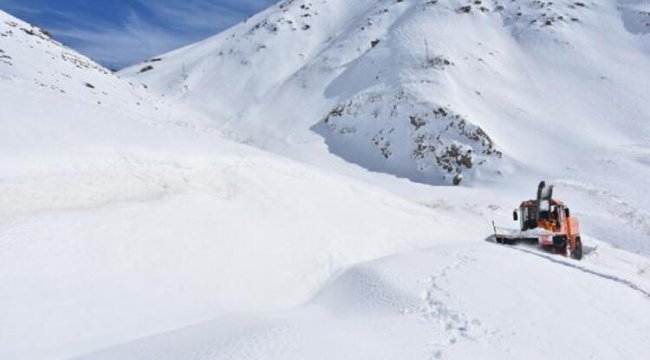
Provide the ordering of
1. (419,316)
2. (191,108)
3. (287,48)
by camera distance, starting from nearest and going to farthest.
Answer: (419,316), (191,108), (287,48)

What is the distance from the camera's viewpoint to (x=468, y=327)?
859 cm

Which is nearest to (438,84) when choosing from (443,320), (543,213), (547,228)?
(543,213)

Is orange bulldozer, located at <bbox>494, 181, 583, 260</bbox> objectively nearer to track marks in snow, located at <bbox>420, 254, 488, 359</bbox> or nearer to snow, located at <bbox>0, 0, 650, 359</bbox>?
snow, located at <bbox>0, 0, 650, 359</bbox>

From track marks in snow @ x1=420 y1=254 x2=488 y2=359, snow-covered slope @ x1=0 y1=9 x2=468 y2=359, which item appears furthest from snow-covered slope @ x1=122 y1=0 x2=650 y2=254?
track marks in snow @ x1=420 y1=254 x2=488 y2=359

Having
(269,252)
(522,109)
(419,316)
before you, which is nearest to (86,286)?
(269,252)

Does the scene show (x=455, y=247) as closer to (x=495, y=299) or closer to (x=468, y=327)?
(x=495, y=299)

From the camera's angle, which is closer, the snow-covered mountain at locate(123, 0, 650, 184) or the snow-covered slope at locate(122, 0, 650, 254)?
the snow-covered slope at locate(122, 0, 650, 254)

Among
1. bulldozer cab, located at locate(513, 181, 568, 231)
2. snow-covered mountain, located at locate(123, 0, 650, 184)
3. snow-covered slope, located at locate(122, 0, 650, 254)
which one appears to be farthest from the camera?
snow-covered mountain, located at locate(123, 0, 650, 184)

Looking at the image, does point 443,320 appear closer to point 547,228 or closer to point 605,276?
point 605,276

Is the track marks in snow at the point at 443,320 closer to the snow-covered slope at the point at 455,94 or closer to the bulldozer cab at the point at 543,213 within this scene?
the bulldozer cab at the point at 543,213

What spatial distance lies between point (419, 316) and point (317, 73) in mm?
42463

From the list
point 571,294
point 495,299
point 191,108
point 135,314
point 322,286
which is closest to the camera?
point 135,314

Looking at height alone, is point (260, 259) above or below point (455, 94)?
below

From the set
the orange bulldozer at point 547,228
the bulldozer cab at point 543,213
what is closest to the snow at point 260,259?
the orange bulldozer at point 547,228
